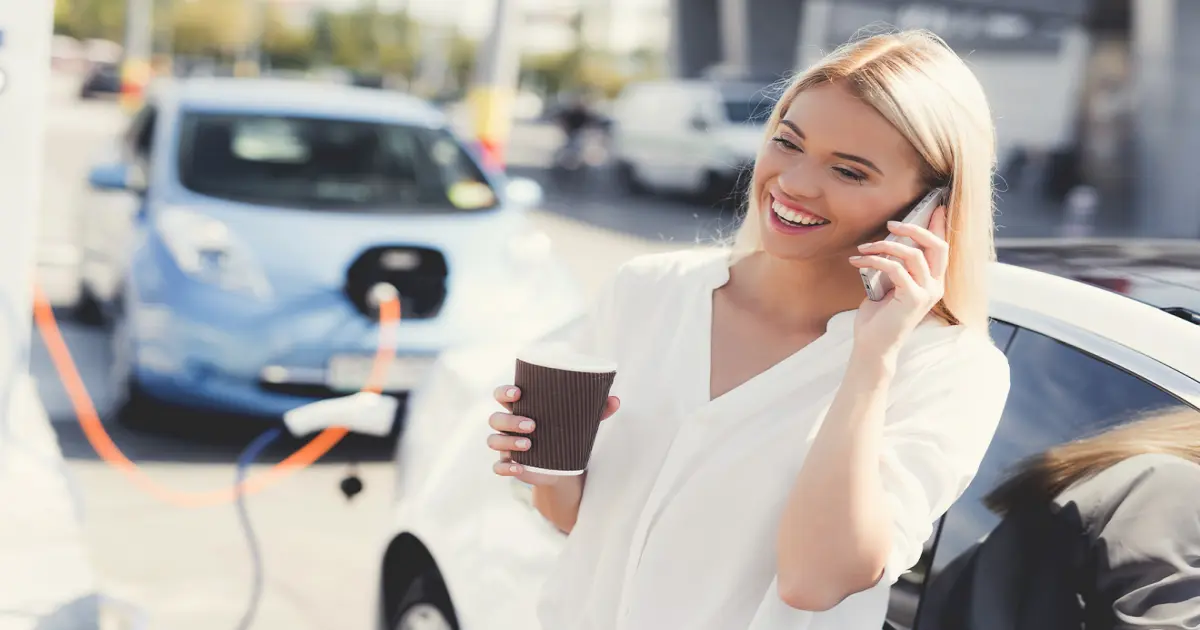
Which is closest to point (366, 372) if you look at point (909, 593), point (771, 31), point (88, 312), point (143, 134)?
point (143, 134)

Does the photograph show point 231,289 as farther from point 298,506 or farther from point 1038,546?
point 1038,546

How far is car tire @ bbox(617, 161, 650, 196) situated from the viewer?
68.2 ft

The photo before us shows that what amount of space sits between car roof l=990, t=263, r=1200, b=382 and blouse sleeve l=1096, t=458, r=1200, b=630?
17cm

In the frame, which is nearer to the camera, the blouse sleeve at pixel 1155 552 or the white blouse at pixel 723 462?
the white blouse at pixel 723 462

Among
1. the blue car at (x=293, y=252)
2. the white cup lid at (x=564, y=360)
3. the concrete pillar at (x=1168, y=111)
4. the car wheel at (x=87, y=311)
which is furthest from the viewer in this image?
the concrete pillar at (x=1168, y=111)

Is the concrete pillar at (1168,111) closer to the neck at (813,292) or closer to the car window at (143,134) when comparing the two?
the car window at (143,134)

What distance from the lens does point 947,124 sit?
171 cm

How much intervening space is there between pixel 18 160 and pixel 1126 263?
9.23ft

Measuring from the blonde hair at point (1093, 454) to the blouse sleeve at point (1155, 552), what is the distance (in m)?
0.04

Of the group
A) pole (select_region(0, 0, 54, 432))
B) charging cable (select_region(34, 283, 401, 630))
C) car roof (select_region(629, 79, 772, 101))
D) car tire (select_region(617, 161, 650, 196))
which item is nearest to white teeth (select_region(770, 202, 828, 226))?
pole (select_region(0, 0, 54, 432))

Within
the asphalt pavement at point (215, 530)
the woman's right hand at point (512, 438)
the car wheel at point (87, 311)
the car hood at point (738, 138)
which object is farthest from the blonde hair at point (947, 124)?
the car hood at point (738, 138)

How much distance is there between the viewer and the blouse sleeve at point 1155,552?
187 cm

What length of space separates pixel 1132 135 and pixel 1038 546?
18.0 meters

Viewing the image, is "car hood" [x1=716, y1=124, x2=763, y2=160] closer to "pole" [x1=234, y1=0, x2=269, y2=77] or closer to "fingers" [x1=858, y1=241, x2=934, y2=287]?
"fingers" [x1=858, y1=241, x2=934, y2=287]
